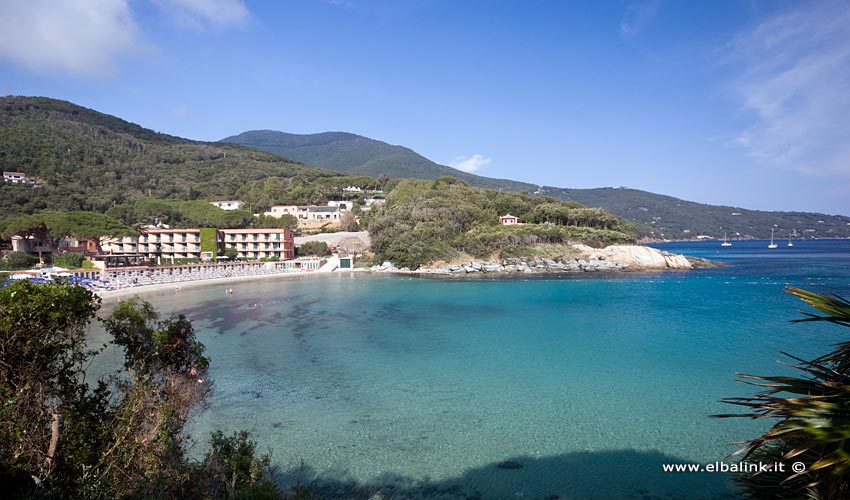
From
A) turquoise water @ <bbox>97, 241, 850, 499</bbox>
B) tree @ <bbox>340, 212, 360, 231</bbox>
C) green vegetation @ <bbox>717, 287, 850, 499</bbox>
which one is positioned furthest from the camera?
tree @ <bbox>340, 212, 360, 231</bbox>

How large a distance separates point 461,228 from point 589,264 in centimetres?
1480

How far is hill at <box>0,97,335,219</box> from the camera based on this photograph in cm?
5919

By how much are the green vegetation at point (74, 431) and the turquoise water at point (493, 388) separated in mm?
2522

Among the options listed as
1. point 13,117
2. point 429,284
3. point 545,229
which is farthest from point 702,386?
point 13,117

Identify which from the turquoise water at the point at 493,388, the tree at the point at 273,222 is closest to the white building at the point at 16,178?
the tree at the point at 273,222

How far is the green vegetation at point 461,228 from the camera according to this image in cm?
4950

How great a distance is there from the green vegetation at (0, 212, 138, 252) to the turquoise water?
18.7m

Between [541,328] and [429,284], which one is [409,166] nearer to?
[429,284]

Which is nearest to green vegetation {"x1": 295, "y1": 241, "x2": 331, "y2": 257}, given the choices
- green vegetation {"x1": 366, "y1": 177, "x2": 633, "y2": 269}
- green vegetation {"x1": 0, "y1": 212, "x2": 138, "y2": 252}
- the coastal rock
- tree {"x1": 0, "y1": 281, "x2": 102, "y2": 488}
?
green vegetation {"x1": 366, "y1": 177, "x2": 633, "y2": 269}

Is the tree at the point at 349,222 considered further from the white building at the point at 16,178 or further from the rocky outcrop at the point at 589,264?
the white building at the point at 16,178

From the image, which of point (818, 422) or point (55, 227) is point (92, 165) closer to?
point (55, 227)

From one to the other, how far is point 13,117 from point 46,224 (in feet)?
233

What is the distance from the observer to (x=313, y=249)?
55.5m

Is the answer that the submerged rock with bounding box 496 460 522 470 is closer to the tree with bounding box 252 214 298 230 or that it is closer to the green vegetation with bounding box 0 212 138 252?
the green vegetation with bounding box 0 212 138 252
